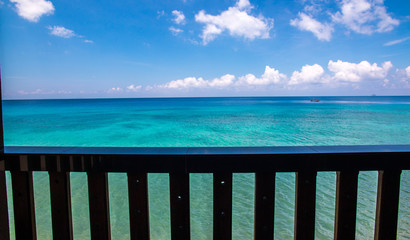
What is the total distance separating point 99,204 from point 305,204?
0.93 m

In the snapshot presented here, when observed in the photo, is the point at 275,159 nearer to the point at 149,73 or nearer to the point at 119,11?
the point at 119,11

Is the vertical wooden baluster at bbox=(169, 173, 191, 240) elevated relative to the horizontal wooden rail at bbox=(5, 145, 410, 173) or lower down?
lower down

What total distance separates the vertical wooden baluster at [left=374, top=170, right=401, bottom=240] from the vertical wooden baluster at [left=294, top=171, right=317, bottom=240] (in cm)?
30

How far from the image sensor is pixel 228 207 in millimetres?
999

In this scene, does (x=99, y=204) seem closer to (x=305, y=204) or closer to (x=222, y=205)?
(x=222, y=205)

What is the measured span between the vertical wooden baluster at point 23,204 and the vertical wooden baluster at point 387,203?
158 centimetres

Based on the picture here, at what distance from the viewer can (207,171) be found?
0.94m

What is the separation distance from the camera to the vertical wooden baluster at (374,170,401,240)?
99 cm

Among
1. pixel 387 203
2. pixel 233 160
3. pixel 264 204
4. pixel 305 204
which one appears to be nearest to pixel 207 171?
pixel 233 160

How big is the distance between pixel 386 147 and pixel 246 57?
65.0 m

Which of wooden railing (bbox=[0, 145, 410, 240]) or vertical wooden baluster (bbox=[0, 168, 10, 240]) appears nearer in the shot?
wooden railing (bbox=[0, 145, 410, 240])

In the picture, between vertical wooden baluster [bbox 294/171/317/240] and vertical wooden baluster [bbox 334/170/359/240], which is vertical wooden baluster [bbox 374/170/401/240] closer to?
vertical wooden baluster [bbox 334/170/359/240]

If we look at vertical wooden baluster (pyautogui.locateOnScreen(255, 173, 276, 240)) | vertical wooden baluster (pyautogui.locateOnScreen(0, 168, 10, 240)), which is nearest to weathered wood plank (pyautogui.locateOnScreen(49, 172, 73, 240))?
vertical wooden baluster (pyautogui.locateOnScreen(0, 168, 10, 240))

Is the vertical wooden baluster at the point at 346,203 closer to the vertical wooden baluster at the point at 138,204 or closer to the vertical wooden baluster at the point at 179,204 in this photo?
the vertical wooden baluster at the point at 179,204
